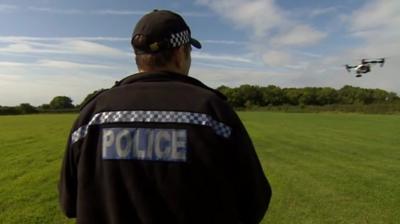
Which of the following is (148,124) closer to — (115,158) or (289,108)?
(115,158)

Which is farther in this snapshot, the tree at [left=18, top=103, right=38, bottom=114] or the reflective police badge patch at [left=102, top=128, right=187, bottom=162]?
the tree at [left=18, top=103, right=38, bottom=114]

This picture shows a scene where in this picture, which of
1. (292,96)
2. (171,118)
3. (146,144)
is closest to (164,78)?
(171,118)

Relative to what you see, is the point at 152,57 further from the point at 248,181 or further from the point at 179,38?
the point at 248,181

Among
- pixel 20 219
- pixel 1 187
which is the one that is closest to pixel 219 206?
pixel 20 219

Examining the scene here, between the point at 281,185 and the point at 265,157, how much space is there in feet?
18.3

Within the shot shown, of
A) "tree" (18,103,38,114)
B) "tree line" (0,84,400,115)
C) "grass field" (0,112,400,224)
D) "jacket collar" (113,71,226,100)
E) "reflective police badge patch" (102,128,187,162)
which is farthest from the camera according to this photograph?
"tree line" (0,84,400,115)

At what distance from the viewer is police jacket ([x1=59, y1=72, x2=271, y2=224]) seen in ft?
6.74

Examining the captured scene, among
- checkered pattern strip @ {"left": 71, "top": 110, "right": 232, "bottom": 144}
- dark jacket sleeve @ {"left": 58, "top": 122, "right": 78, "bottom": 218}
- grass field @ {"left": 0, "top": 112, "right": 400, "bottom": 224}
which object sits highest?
checkered pattern strip @ {"left": 71, "top": 110, "right": 232, "bottom": 144}

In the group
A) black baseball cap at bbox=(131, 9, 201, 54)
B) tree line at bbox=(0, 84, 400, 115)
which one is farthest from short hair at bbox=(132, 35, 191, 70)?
tree line at bbox=(0, 84, 400, 115)

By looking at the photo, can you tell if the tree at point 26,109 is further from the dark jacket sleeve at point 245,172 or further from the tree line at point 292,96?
the dark jacket sleeve at point 245,172

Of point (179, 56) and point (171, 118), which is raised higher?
point (179, 56)

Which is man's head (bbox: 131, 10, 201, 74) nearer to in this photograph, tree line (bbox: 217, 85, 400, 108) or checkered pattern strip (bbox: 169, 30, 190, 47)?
checkered pattern strip (bbox: 169, 30, 190, 47)

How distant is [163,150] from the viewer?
2049 mm

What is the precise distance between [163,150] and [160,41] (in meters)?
0.57
